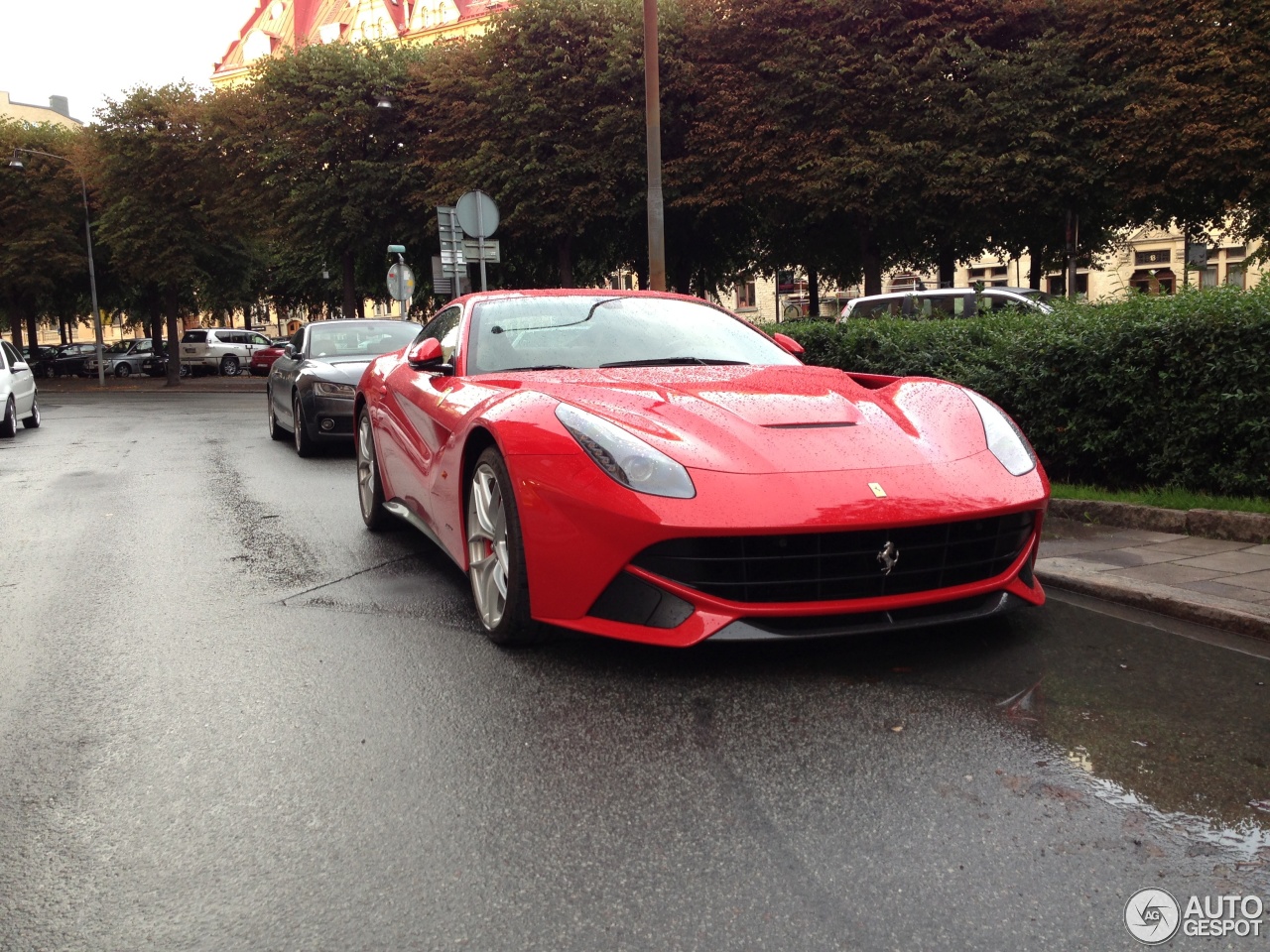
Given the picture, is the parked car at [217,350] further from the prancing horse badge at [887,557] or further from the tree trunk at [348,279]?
the prancing horse badge at [887,557]

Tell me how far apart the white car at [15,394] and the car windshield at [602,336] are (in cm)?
1331

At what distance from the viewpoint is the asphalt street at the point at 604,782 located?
2.22 meters

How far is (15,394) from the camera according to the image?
16.3 metres

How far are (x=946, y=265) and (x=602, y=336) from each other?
1087 inches

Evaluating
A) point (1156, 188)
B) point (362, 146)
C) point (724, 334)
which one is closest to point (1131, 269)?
point (1156, 188)

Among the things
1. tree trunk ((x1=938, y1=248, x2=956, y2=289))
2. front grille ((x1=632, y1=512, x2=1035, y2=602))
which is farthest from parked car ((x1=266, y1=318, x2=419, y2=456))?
tree trunk ((x1=938, y1=248, x2=956, y2=289))

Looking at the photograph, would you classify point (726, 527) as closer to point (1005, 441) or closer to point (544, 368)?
point (1005, 441)

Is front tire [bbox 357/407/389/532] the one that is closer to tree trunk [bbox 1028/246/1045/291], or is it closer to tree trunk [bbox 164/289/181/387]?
tree trunk [bbox 1028/246/1045/291]

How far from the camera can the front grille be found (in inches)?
135

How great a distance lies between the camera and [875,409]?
4137mm

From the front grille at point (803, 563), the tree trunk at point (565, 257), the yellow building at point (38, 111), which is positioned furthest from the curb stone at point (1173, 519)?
the yellow building at point (38, 111)

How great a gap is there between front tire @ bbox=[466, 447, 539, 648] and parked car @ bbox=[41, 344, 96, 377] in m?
52.6

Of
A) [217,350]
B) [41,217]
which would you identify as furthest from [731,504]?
[217,350]

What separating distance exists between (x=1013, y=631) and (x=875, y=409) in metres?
0.94
